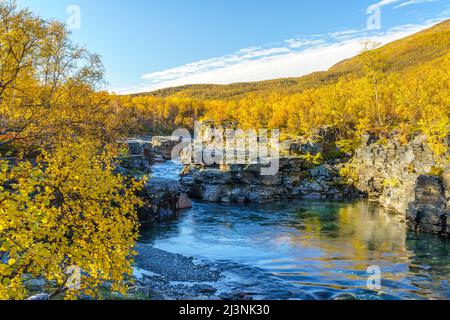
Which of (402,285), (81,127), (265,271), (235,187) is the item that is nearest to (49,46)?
(81,127)

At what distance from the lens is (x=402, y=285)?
27.0 m

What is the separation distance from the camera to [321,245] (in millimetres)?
39031

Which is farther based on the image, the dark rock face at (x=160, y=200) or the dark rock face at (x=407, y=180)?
the dark rock face at (x=160, y=200)

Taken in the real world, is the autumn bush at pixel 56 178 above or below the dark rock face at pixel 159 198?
above

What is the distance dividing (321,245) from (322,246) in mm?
406

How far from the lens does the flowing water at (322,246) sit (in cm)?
2773

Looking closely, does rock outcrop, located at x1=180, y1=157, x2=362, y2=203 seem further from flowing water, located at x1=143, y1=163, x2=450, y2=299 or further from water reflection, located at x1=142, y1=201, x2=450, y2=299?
water reflection, located at x1=142, y1=201, x2=450, y2=299

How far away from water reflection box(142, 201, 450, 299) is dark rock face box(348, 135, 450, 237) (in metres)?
2.64

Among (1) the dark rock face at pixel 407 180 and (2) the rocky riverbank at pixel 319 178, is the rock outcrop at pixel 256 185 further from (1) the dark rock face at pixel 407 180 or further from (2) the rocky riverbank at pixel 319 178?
(1) the dark rock face at pixel 407 180

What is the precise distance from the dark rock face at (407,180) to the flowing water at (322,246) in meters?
2.59

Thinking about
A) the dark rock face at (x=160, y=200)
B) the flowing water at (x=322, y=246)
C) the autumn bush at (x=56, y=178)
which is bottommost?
the flowing water at (x=322, y=246)

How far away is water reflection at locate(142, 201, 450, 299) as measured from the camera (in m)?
28.1

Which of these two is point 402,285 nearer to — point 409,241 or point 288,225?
point 409,241

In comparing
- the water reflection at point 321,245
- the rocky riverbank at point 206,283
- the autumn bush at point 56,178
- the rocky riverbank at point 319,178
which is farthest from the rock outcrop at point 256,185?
the autumn bush at point 56,178
